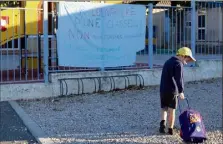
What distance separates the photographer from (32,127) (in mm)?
8328

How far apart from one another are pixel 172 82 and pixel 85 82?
4.65 metres

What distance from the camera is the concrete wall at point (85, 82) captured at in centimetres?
1120

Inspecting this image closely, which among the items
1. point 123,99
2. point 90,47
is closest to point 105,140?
point 123,99

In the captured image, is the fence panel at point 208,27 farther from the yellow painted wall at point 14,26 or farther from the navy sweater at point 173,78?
the navy sweater at point 173,78

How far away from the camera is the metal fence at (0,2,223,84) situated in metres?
12.3

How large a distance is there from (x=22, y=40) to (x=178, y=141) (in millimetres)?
7607

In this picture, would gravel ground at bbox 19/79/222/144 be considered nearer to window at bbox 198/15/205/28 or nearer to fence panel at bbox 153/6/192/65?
fence panel at bbox 153/6/192/65

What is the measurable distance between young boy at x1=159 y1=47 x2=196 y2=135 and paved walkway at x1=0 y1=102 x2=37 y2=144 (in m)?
2.21

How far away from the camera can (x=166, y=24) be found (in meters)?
14.2

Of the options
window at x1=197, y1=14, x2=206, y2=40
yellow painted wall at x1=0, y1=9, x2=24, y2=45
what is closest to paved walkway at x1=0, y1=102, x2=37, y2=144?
yellow painted wall at x1=0, y1=9, x2=24, y2=45

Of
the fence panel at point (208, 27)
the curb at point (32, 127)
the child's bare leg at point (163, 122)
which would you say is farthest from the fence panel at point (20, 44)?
the child's bare leg at point (163, 122)

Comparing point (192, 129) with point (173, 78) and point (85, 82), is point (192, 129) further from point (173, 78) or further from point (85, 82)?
point (85, 82)

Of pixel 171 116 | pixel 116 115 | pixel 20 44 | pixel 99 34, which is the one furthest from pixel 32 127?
pixel 20 44

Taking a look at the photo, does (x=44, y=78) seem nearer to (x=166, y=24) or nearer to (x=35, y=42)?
(x=35, y=42)
